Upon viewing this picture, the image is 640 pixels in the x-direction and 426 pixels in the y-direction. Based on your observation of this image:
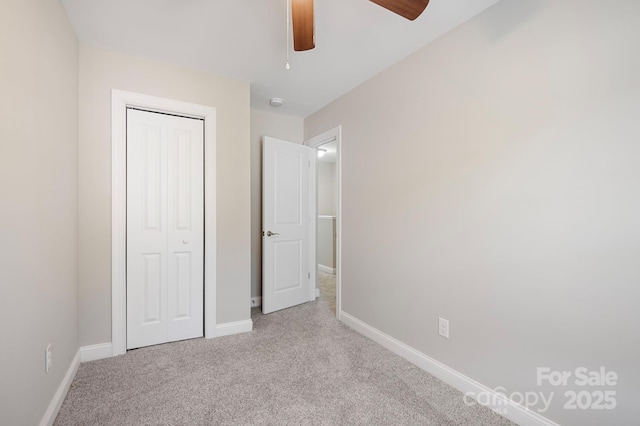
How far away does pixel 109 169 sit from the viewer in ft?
7.39

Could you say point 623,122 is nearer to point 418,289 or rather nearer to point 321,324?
point 418,289

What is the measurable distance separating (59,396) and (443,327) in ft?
8.05

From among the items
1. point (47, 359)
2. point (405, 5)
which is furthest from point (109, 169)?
point (405, 5)

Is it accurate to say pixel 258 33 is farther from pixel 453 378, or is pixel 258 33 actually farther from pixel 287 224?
pixel 453 378

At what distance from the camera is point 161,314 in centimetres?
247

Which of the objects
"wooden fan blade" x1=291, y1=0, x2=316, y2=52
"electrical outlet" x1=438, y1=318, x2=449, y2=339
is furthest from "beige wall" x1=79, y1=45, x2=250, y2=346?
"electrical outlet" x1=438, y1=318, x2=449, y2=339

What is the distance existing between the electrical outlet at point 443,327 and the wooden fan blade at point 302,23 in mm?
1987

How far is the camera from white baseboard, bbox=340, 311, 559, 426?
1.52 metres

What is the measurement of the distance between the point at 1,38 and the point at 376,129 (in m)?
2.36

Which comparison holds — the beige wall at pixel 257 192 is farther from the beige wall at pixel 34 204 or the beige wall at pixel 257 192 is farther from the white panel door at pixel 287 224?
the beige wall at pixel 34 204

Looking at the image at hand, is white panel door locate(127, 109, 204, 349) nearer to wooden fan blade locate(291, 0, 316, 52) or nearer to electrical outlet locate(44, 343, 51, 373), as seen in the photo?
electrical outlet locate(44, 343, 51, 373)

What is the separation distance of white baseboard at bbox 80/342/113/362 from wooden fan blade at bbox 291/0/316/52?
263 centimetres

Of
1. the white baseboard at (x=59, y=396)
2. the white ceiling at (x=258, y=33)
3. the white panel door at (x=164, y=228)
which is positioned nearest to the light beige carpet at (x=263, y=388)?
the white baseboard at (x=59, y=396)

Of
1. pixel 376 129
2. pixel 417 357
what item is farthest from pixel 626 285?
pixel 376 129
